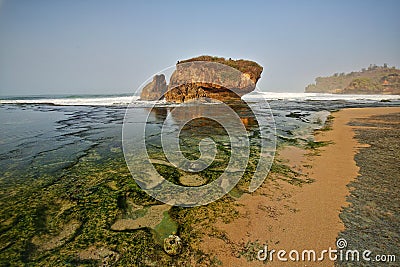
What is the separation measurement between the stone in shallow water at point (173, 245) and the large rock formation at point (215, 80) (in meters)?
32.3

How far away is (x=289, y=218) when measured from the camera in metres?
3.24

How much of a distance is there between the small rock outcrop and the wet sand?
4048cm

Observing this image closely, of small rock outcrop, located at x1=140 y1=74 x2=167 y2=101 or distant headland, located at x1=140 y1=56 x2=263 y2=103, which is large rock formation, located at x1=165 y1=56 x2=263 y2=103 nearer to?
distant headland, located at x1=140 y1=56 x2=263 y2=103

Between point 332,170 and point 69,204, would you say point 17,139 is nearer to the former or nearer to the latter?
point 69,204

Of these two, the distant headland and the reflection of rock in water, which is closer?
the reflection of rock in water

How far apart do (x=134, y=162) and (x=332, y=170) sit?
213 inches

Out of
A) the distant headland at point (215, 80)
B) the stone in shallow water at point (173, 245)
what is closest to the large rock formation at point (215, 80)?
the distant headland at point (215, 80)

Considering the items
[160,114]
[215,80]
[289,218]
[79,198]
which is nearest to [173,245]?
[289,218]

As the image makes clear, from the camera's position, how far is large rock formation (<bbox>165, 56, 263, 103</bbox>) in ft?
115

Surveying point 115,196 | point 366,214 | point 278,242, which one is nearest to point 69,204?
point 115,196

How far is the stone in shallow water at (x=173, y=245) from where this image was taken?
2.59 meters

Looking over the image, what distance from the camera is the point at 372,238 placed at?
2699 millimetres

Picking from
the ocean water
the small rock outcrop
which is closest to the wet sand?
the ocean water

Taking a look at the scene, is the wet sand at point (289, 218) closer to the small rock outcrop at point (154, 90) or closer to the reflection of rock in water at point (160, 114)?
the reflection of rock in water at point (160, 114)
